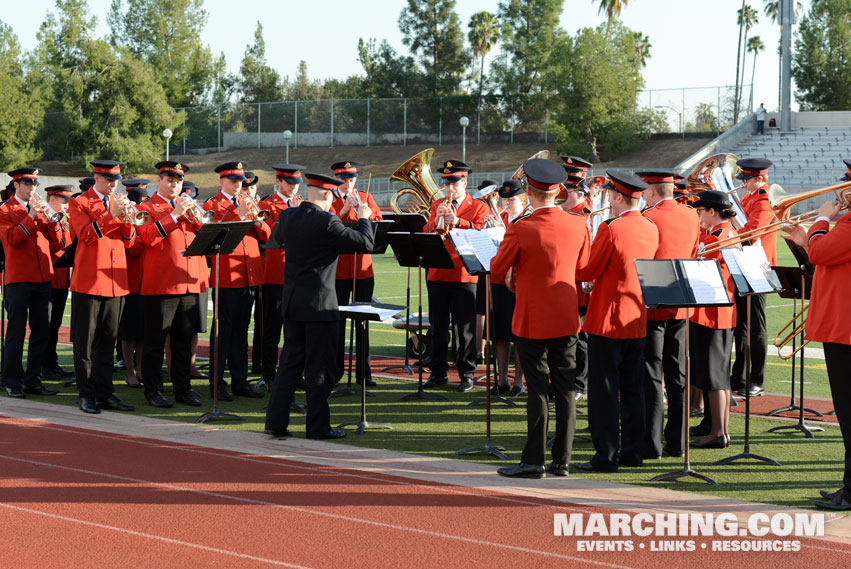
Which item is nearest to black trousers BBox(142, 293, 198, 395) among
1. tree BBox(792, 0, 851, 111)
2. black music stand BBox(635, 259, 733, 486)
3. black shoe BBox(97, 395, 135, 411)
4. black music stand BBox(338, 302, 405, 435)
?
black shoe BBox(97, 395, 135, 411)

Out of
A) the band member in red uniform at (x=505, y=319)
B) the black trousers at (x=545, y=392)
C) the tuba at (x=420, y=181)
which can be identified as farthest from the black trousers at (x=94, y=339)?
the black trousers at (x=545, y=392)

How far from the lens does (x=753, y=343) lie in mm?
10844

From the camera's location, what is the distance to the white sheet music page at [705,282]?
7.01 meters

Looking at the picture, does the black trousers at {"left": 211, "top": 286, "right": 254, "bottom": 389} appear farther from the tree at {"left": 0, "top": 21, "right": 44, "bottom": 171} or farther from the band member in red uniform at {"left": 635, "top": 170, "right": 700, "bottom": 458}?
the tree at {"left": 0, "top": 21, "right": 44, "bottom": 171}

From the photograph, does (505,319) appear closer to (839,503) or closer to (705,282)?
(705,282)

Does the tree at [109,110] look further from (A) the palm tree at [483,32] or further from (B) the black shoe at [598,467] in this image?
(B) the black shoe at [598,467]

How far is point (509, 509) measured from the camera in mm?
6512

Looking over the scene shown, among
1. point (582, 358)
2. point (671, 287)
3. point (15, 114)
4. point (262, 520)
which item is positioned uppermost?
point (15, 114)

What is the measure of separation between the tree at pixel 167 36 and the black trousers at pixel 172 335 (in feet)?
238

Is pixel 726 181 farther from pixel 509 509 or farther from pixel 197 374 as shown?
pixel 197 374

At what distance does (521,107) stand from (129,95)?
1034 inches

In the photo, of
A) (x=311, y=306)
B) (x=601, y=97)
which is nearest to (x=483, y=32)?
(x=601, y=97)

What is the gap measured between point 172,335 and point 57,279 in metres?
2.28

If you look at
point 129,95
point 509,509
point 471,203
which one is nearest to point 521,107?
point 129,95
